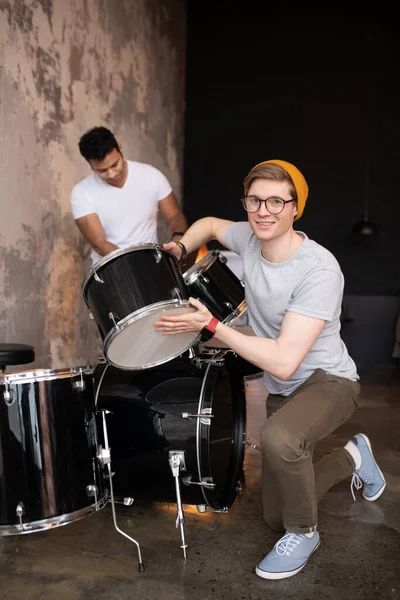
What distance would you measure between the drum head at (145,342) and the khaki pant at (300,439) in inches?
16.6

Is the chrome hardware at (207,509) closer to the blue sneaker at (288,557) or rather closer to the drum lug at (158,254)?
the blue sneaker at (288,557)

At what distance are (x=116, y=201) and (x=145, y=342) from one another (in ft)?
5.87

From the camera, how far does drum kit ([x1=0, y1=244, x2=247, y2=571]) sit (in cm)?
216

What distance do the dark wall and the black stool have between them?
5422 mm

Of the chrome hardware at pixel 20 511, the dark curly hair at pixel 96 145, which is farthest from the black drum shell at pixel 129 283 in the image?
the dark curly hair at pixel 96 145

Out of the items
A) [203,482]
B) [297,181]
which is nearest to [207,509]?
[203,482]

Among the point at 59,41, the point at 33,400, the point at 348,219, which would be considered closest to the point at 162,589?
the point at 33,400

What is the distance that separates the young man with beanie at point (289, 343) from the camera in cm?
212

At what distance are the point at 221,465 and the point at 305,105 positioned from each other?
5.85 m

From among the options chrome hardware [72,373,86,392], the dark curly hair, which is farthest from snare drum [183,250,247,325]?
the dark curly hair

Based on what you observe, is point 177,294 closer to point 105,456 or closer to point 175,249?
point 175,249

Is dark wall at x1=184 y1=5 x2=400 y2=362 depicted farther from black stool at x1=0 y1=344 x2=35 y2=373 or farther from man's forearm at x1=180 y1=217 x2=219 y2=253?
black stool at x1=0 y1=344 x2=35 y2=373

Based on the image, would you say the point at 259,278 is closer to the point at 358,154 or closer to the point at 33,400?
the point at 33,400

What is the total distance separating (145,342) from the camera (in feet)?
7.47
